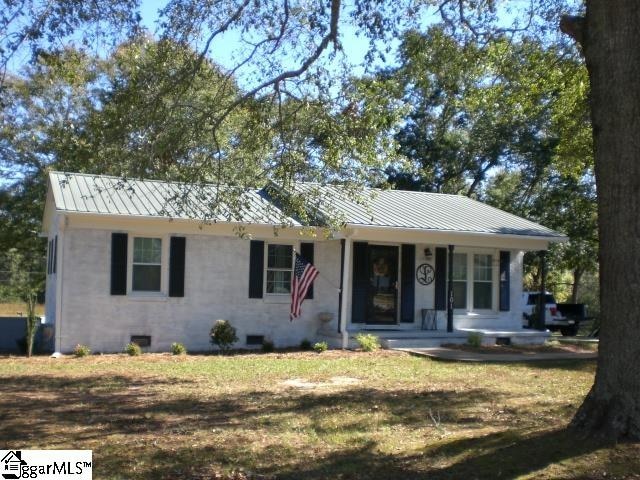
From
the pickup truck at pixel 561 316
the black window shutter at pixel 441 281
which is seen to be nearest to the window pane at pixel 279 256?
the black window shutter at pixel 441 281

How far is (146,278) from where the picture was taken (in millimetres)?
16359

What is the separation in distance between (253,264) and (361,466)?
34.6 feet

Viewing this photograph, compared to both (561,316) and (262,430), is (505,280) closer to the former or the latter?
(561,316)

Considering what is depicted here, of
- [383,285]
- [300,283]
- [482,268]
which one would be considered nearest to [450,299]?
[383,285]

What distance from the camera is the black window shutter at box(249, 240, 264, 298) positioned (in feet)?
56.0

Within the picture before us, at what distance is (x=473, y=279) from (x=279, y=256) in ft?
17.5

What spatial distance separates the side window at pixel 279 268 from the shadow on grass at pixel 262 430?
5815 millimetres

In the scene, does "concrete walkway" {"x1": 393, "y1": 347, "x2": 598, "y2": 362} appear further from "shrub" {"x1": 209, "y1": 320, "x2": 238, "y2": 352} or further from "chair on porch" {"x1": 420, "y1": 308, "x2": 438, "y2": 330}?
"shrub" {"x1": 209, "y1": 320, "x2": 238, "y2": 352}

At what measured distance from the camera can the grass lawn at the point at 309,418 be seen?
653 cm

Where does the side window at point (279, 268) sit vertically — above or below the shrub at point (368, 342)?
above

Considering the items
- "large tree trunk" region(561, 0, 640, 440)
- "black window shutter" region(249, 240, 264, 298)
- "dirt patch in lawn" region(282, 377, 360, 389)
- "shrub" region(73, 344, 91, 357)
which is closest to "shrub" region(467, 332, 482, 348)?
"black window shutter" region(249, 240, 264, 298)

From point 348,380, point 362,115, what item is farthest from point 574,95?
point 348,380

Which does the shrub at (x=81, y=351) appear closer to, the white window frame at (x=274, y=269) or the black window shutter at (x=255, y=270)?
the black window shutter at (x=255, y=270)

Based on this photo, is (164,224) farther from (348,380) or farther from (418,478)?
(418,478)
